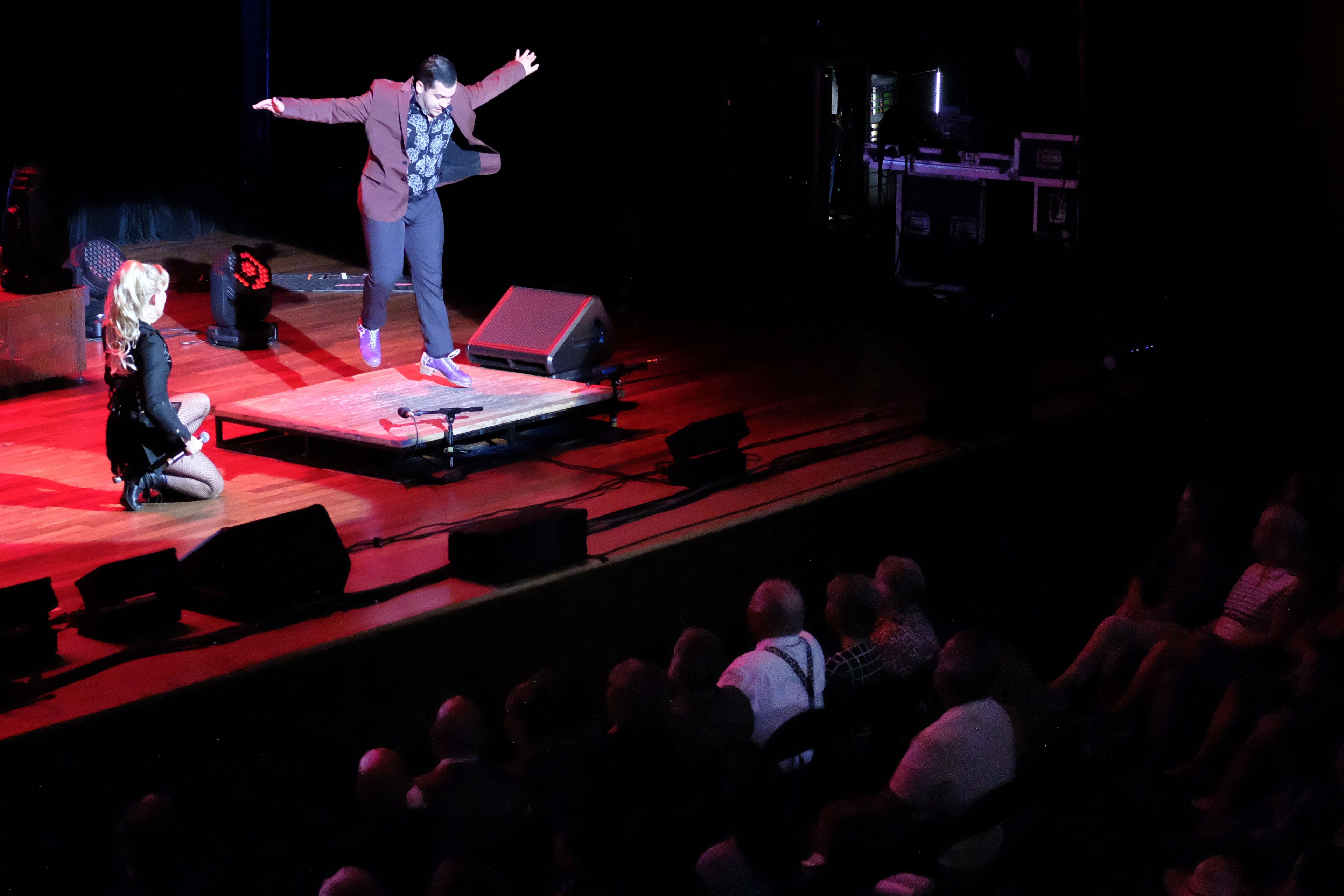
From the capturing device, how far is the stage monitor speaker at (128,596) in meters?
3.89

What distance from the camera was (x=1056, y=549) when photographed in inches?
245

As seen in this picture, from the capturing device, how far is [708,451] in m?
5.37

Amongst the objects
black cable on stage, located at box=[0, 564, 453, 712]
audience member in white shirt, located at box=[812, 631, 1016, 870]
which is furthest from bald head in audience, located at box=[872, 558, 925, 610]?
black cable on stage, located at box=[0, 564, 453, 712]

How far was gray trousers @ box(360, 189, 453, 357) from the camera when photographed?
20.2 ft

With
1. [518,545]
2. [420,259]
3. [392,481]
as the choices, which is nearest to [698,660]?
[518,545]

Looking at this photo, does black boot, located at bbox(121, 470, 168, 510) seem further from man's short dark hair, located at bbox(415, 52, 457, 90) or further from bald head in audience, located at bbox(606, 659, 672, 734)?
bald head in audience, located at bbox(606, 659, 672, 734)

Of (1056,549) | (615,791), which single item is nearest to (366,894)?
(615,791)

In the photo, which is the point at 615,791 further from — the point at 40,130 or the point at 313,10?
the point at 313,10

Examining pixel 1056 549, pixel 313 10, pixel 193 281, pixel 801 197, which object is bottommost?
pixel 1056 549

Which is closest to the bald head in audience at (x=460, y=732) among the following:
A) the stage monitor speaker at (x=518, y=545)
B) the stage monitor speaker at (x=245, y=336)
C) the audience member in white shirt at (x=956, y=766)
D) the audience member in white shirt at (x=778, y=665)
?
the audience member in white shirt at (x=778, y=665)

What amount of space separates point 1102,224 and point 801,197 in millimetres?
2865

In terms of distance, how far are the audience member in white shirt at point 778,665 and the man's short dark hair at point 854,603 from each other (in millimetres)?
175

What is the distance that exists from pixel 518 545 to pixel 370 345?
98.6 inches

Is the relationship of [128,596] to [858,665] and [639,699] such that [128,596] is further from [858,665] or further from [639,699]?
[858,665]
